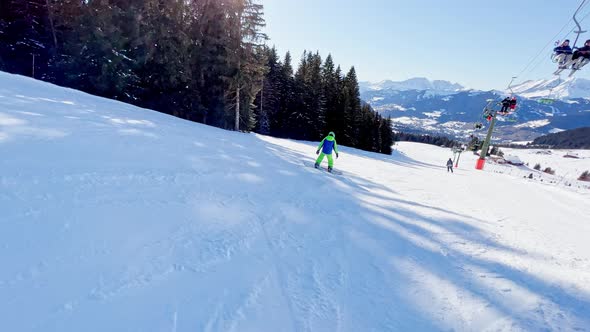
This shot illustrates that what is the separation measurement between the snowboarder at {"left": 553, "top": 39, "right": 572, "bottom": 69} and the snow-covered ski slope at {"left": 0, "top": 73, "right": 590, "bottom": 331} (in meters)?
8.37

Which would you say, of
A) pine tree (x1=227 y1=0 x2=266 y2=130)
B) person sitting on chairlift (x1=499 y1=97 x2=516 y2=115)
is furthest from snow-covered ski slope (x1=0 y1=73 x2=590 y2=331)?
person sitting on chairlift (x1=499 y1=97 x2=516 y2=115)

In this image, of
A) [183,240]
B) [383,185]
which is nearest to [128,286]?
[183,240]

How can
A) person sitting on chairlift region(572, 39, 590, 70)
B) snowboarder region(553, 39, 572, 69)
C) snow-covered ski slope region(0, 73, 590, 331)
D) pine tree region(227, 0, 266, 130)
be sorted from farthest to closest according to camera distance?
pine tree region(227, 0, 266, 130)
snowboarder region(553, 39, 572, 69)
person sitting on chairlift region(572, 39, 590, 70)
snow-covered ski slope region(0, 73, 590, 331)

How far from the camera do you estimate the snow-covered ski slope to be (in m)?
3.11

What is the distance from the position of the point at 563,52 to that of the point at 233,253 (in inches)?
Result: 640

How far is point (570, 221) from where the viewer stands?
874cm

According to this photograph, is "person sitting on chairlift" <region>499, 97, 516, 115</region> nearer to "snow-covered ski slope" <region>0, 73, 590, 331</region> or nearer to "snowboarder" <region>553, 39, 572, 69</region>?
"snowboarder" <region>553, 39, 572, 69</region>

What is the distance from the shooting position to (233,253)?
4.33 m

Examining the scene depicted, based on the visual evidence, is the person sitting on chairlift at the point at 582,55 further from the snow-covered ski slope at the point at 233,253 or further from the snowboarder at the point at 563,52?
the snow-covered ski slope at the point at 233,253

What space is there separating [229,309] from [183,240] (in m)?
1.52

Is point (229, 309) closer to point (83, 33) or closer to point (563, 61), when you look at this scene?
point (563, 61)

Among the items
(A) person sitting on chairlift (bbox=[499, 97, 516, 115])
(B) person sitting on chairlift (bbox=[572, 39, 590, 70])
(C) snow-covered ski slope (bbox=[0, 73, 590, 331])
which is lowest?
(C) snow-covered ski slope (bbox=[0, 73, 590, 331])

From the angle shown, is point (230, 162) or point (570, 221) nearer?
point (570, 221)

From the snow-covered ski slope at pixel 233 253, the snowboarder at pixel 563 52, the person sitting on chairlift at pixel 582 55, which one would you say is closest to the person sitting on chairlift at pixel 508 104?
the snowboarder at pixel 563 52
